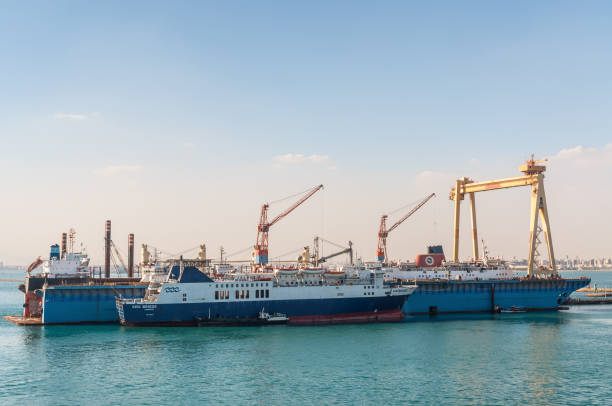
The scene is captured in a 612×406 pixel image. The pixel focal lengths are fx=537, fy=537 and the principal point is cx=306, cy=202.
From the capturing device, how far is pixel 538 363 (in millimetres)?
45562

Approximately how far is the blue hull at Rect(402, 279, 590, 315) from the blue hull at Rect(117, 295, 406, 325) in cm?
1365

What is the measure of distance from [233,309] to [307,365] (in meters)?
25.0

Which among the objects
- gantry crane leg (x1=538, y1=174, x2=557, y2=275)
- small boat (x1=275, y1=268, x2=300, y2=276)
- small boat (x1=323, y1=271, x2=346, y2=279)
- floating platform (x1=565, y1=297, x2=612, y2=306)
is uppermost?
gantry crane leg (x1=538, y1=174, x2=557, y2=275)

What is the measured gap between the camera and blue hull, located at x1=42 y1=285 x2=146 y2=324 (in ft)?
228

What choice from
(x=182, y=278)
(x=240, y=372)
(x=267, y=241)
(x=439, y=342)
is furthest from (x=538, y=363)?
(x=267, y=241)

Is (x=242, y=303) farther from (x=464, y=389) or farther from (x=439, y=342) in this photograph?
(x=464, y=389)

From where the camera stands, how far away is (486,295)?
88.0 m

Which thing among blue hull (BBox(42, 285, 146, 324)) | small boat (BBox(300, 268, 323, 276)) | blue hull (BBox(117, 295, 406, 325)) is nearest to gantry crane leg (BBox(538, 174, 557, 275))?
blue hull (BBox(117, 295, 406, 325))

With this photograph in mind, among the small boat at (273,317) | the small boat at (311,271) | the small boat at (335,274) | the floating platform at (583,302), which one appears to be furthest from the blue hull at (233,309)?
the floating platform at (583,302)

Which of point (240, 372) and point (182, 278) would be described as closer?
point (240, 372)

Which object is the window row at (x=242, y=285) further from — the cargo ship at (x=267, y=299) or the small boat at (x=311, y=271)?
the small boat at (x=311, y=271)

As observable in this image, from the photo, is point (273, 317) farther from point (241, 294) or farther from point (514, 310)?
point (514, 310)

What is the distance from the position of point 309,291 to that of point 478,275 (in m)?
37.3

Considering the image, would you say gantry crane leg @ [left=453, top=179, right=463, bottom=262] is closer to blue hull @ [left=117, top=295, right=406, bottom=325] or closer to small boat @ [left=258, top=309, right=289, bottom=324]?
blue hull @ [left=117, top=295, right=406, bottom=325]
